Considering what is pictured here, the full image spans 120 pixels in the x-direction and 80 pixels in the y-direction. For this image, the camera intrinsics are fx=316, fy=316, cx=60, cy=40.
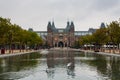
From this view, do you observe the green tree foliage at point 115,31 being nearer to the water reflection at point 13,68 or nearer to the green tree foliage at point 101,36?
the green tree foliage at point 101,36

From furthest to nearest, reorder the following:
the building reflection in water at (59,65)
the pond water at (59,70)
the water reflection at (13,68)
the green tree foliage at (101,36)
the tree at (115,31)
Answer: the green tree foliage at (101,36) < the tree at (115,31) < the building reflection in water at (59,65) < the water reflection at (13,68) < the pond water at (59,70)

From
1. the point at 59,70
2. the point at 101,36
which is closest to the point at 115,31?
the point at 101,36

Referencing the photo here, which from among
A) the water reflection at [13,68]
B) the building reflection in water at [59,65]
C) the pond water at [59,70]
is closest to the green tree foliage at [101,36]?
the building reflection in water at [59,65]

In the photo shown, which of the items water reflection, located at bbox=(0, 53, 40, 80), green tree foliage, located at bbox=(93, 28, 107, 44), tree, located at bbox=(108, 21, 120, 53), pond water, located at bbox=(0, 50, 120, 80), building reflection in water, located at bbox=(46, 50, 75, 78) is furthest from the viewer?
green tree foliage, located at bbox=(93, 28, 107, 44)

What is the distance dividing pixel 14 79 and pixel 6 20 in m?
53.2

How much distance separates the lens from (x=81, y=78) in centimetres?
2020

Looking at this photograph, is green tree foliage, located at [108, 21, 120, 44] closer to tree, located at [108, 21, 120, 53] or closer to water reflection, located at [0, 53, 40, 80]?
tree, located at [108, 21, 120, 53]

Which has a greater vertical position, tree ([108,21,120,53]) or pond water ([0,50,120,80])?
tree ([108,21,120,53])

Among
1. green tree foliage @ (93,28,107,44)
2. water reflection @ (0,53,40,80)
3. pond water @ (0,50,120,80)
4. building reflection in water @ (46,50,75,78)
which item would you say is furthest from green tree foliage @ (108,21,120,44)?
water reflection @ (0,53,40,80)

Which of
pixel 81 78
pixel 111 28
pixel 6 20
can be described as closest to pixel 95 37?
pixel 111 28

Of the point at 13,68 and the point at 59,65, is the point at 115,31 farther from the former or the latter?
the point at 13,68

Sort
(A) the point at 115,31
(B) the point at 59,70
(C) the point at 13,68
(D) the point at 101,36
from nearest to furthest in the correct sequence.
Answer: (B) the point at 59,70
(C) the point at 13,68
(A) the point at 115,31
(D) the point at 101,36

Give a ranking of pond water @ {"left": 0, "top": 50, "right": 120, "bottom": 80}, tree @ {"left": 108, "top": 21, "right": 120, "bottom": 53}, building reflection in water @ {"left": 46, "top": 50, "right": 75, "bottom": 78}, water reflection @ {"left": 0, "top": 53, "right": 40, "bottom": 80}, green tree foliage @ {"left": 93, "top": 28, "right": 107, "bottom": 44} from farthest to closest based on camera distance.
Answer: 1. green tree foliage @ {"left": 93, "top": 28, "right": 107, "bottom": 44}
2. tree @ {"left": 108, "top": 21, "right": 120, "bottom": 53}
3. building reflection in water @ {"left": 46, "top": 50, "right": 75, "bottom": 78}
4. water reflection @ {"left": 0, "top": 53, "right": 40, "bottom": 80}
5. pond water @ {"left": 0, "top": 50, "right": 120, "bottom": 80}

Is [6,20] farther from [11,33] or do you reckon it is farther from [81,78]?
[81,78]
